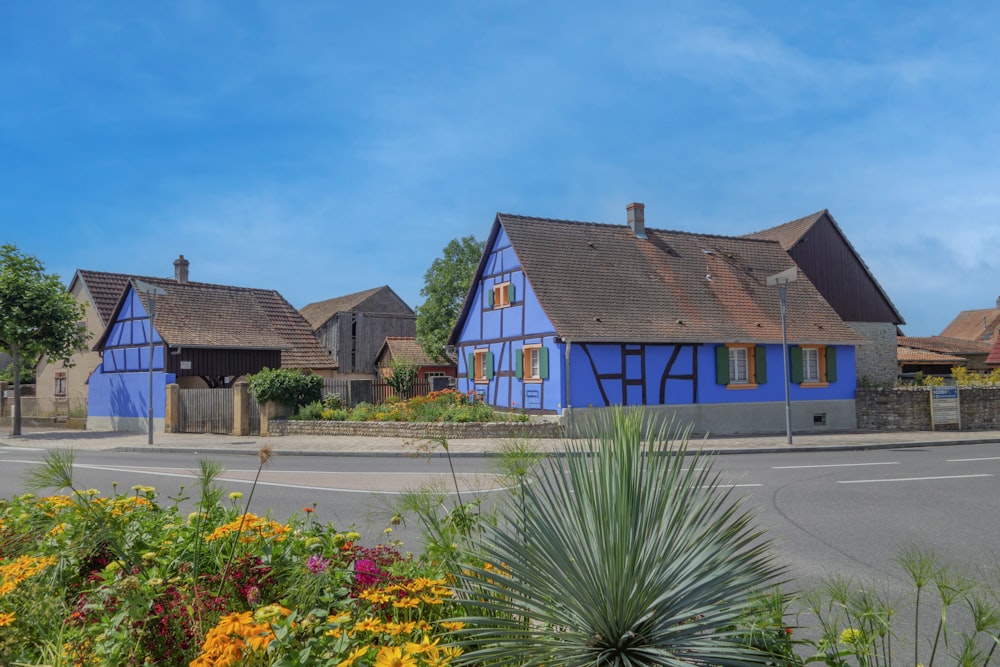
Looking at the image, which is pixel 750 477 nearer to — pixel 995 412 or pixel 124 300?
pixel 995 412

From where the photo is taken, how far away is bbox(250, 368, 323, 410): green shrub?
78.7ft

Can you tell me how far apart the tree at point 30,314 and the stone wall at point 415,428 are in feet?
39.2

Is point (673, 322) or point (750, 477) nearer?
point (750, 477)

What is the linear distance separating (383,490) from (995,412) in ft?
72.8

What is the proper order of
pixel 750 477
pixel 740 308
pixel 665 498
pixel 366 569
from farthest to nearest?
pixel 740 308, pixel 750 477, pixel 366 569, pixel 665 498

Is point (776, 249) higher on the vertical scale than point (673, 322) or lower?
higher

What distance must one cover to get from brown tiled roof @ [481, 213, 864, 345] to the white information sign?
12.0 feet

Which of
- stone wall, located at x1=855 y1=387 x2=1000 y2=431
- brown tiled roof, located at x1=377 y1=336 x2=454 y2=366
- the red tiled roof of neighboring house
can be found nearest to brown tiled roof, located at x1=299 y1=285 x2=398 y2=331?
brown tiled roof, located at x1=377 y1=336 x2=454 y2=366

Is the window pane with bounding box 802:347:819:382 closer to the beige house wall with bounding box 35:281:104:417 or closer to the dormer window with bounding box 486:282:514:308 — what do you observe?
the dormer window with bounding box 486:282:514:308

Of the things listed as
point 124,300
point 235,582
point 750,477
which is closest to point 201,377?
point 124,300

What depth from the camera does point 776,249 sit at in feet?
103

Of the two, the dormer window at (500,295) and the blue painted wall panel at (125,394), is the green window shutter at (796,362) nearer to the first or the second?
the dormer window at (500,295)

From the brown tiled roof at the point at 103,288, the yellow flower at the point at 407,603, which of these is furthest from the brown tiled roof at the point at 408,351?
Answer: the yellow flower at the point at 407,603

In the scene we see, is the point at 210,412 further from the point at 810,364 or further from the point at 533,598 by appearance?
the point at 533,598
